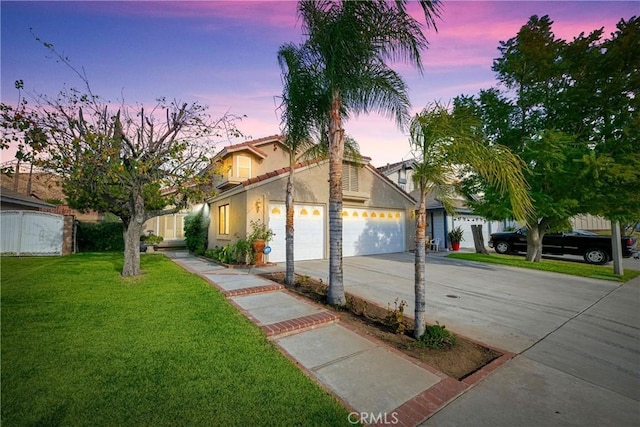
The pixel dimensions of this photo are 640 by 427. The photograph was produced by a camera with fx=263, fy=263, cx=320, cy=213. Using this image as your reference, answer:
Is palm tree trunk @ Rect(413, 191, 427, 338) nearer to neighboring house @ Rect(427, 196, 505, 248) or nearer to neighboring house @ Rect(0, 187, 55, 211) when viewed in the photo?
neighboring house @ Rect(427, 196, 505, 248)

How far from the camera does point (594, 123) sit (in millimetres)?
10719

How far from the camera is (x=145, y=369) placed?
308 centimetres

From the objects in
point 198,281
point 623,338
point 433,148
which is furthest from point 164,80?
point 623,338

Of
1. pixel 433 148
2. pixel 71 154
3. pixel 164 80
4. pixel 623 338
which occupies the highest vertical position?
pixel 164 80

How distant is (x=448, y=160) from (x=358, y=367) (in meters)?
3.40

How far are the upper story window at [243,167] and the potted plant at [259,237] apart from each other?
5080mm

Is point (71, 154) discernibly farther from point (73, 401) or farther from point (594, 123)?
point (594, 123)

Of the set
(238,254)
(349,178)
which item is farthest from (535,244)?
(238,254)

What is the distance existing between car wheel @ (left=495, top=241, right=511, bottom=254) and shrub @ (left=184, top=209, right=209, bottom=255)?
17931 millimetres

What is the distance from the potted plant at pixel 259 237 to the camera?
10.2 metres

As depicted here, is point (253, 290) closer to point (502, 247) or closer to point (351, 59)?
point (351, 59)

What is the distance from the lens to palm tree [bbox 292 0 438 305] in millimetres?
5223

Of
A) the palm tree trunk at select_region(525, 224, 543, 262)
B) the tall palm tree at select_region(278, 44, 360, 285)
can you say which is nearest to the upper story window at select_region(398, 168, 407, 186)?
the palm tree trunk at select_region(525, 224, 543, 262)

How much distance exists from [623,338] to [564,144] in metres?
7.64
